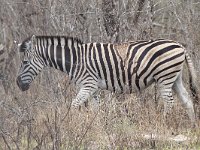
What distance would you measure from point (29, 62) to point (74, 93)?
3.39 ft

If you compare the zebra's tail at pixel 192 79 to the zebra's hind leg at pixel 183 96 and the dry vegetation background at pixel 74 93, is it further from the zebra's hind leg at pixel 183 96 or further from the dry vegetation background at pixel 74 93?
the dry vegetation background at pixel 74 93

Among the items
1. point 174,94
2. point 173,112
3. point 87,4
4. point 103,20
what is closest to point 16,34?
point 87,4

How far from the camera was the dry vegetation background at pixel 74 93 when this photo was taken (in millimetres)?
7309

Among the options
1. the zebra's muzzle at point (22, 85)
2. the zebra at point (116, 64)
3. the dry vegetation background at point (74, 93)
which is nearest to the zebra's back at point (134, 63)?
the zebra at point (116, 64)

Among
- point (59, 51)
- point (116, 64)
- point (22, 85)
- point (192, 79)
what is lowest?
point (22, 85)

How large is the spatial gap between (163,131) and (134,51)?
2.18m

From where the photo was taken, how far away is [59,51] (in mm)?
10508

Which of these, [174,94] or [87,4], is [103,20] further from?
[174,94]

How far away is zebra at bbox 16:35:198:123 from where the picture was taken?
9.57 metres

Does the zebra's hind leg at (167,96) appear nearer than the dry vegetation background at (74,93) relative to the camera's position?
No

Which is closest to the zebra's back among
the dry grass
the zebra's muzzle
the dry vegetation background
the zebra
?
the zebra

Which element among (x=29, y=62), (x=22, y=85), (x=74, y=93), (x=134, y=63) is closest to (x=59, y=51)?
(x=29, y=62)

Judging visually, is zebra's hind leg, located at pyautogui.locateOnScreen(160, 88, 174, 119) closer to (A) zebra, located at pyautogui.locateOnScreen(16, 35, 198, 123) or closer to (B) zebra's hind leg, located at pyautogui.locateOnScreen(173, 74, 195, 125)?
(A) zebra, located at pyautogui.locateOnScreen(16, 35, 198, 123)

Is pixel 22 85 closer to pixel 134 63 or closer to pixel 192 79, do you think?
pixel 134 63
